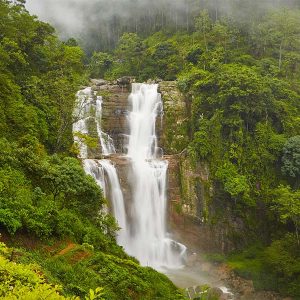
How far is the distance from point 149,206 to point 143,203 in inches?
18.7

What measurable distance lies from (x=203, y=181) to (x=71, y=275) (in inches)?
704

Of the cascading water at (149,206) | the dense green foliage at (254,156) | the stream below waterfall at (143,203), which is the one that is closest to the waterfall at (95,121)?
the stream below waterfall at (143,203)

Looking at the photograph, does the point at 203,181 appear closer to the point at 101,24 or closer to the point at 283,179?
the point at 283,179

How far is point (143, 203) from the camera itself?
25.2 meters

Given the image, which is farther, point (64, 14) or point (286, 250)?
point (64, 14)

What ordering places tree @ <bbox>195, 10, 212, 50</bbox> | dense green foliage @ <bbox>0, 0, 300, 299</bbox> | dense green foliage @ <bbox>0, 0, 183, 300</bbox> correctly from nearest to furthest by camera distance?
dense green foliage @ <bbox>0, 0, 183, 300</bbox> < dense green foliage @ <bbox>0, 0, 300, 299</bbox> < tree @ <bbox>195, 10, 212, 50</bbox>

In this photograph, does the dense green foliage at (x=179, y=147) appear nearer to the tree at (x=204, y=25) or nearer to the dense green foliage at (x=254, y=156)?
the dense green foliage at (x=254, y=156)

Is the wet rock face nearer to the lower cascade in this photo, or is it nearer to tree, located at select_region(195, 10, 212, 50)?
the lower cascade

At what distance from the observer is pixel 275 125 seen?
29516 mm

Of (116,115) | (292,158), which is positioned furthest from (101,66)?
(292,158)

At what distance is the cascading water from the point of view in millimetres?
23578

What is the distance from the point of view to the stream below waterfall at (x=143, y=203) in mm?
22922

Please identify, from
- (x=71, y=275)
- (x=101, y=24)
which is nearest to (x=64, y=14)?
(x=101, y=24)

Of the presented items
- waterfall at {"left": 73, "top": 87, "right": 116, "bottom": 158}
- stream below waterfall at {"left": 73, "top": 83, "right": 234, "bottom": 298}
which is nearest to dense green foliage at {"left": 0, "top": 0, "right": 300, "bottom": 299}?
waterfall at {"left": 73, "top": 87, "right": 116, "bottom": 158}
